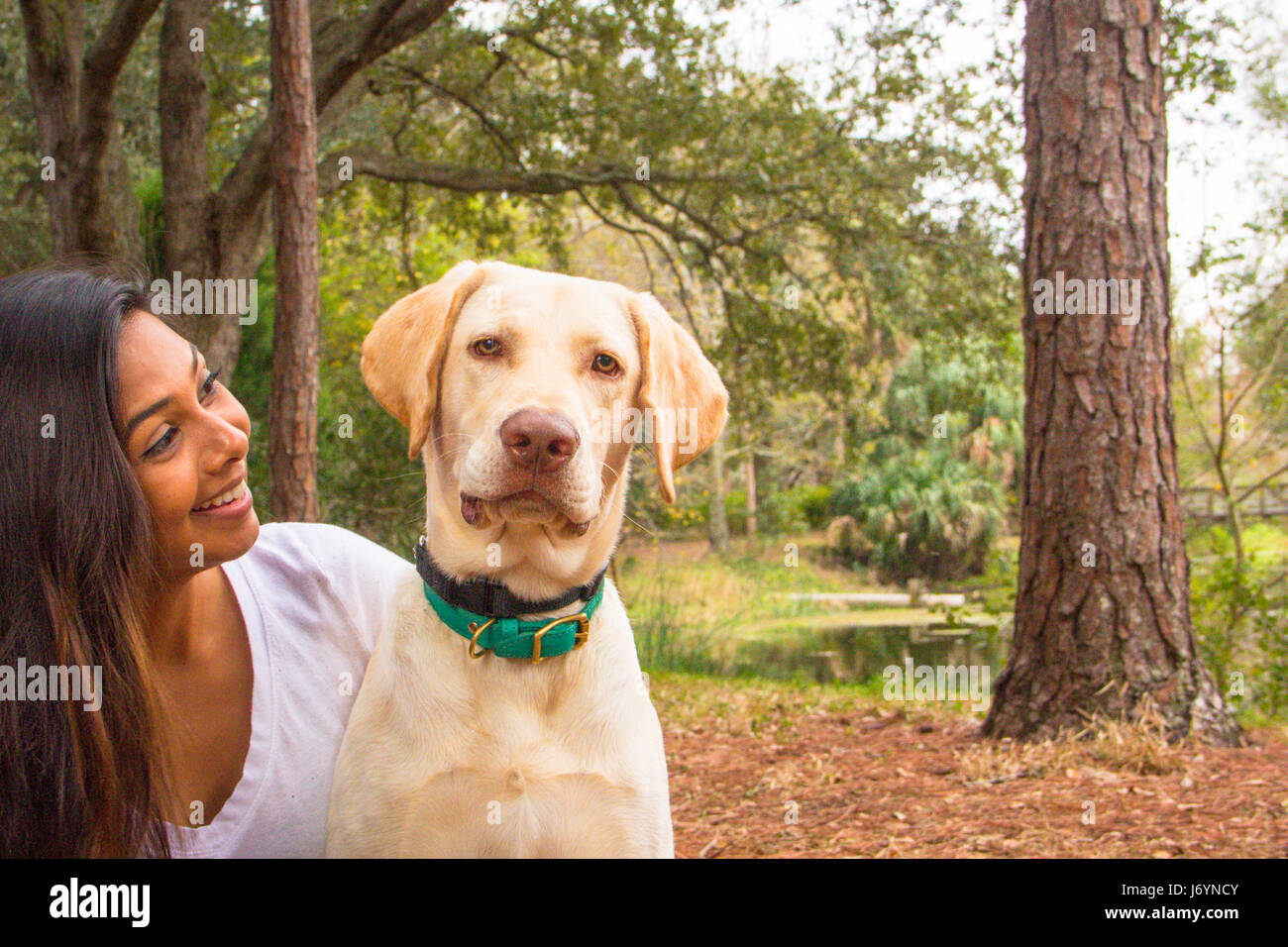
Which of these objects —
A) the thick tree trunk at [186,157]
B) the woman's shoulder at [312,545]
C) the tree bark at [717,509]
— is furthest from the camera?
the tree bark at [717,509]

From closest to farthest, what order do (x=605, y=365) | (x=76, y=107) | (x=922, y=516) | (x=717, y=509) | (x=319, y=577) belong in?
1. (x=605, y=365)
2. (x=319, y=577)
3. (x=76, y=107)
4. (x=717, y=509)
5. (x=922, y=516)

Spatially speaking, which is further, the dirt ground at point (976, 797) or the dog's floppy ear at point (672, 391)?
the dirt ground at point (976, 797)

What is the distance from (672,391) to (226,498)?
3.16ft

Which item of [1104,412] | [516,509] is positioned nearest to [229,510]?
[516,509]

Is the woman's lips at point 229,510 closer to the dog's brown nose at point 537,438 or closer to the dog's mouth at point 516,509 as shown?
the dog's mouth at point 516,509

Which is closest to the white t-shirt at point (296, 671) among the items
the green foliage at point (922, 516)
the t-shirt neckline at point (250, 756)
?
the t-shirt neckline at point (250, 756)

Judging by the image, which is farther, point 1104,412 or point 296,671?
point 1104,412

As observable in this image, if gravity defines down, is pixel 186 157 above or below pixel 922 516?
above

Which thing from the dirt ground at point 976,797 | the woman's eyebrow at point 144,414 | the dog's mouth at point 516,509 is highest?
the woman's eyebrow at point 144,414

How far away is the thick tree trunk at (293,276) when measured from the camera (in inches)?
211

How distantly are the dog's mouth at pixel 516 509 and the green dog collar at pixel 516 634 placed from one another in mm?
187

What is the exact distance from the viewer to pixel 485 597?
Answer: 219cm

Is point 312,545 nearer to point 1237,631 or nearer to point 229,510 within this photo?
point 229,510
